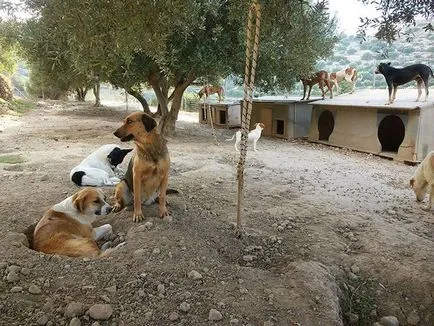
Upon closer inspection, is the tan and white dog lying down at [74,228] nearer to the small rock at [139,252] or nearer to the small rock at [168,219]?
the small rock at [139,252]

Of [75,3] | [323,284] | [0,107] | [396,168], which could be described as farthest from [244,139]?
[0,107]

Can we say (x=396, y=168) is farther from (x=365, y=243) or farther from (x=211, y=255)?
(x=211, y=255)

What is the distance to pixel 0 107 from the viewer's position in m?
19.4

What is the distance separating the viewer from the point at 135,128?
4121mm

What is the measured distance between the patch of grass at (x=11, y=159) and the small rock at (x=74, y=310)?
20.5ft

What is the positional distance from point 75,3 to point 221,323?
332 cm

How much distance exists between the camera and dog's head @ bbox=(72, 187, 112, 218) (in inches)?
162

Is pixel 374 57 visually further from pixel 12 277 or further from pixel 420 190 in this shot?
pixel 12 277

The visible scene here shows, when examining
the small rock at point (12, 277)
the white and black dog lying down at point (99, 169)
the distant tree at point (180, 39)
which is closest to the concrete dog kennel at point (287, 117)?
the distant tree at point (180, 39)

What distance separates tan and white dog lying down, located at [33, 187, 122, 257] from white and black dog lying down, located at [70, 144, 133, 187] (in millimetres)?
1768

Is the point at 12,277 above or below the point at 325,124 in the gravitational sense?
below

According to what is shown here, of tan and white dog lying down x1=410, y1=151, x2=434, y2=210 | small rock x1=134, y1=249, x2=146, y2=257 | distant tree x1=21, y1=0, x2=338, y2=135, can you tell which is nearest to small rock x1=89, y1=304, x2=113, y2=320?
small rock x1=134, y1=249, x2=146, y2=257

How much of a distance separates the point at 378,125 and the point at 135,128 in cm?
954

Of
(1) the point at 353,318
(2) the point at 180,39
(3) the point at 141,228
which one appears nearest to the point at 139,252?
(3) the point at 141,228
